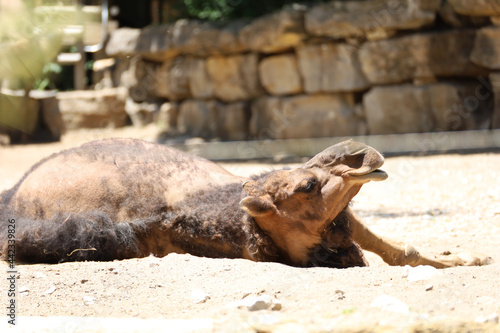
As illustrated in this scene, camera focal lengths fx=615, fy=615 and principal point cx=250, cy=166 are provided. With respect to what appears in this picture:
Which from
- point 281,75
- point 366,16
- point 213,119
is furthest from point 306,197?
point 213,119

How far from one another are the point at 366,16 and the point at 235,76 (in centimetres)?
336

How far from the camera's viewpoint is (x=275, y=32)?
36.8 ft

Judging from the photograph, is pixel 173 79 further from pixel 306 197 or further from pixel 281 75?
pixel 306 197

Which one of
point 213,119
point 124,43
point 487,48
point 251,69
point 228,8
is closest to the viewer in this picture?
point 487,48

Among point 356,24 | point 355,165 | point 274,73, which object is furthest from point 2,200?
point 274,73

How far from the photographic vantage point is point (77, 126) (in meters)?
14.7

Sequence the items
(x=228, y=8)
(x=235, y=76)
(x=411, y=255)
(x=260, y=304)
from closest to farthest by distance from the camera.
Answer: (x=260, y=304) → (x=411, y=255) → (x=235, y=76) → (x=228, y=8)

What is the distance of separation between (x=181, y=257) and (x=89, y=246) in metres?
0.60

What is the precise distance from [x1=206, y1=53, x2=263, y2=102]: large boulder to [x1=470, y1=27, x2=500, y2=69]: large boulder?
445cm

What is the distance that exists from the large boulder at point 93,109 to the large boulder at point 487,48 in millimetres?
8634

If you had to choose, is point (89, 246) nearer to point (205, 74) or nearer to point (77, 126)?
point (205, 74)

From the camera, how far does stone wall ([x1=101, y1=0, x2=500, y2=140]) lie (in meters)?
9.71

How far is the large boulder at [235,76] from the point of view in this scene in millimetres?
12367

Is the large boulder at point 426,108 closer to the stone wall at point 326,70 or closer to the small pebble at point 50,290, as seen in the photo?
the stone wall at point 326,70
